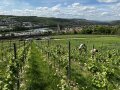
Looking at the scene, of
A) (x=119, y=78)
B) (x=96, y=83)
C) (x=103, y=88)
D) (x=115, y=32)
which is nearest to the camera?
(x=103, y=88)

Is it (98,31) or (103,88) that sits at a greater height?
(103,88)

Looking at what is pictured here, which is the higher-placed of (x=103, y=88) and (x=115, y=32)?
(x=103, y=88)

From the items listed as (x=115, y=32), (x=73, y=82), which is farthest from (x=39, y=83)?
(x=115, y=32)

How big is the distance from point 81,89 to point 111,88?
155 centimetres

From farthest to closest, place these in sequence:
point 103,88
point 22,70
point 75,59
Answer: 1. point 75,59
2. point 22,70
3. point 103,88

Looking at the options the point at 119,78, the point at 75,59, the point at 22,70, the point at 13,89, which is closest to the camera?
the point at 13,89

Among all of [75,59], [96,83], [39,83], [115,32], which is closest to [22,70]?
[39,83]

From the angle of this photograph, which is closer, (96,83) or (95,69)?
(96,83)

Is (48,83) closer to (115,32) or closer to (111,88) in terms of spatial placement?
(111,88)

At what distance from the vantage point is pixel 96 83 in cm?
1514

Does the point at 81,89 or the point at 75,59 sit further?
the point at 75,59

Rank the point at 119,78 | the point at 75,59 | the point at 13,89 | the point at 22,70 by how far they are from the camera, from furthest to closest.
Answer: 1. the point at 75,59
2. the point at 22,70
3. the point at 119,78
4. the point at 13,89

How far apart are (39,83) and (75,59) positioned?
12.3 meters

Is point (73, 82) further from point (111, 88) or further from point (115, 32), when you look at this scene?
point (115, 32)
